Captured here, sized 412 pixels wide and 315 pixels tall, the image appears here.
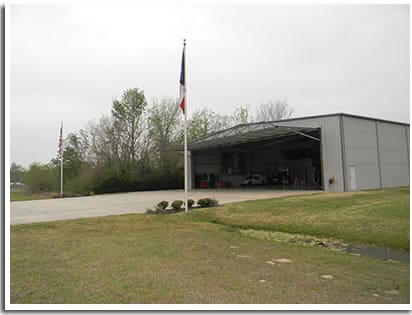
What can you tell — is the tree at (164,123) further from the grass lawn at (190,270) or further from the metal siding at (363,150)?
the grass lawn at (190,270)

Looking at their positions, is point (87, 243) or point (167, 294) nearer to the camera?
point (167, 294)

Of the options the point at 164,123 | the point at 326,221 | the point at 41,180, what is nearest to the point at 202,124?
the point at 164,123

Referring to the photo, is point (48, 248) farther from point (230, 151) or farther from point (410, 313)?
point (230, 151)

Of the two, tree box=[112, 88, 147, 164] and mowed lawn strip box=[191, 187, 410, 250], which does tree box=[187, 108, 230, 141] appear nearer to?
tree box=[112, 88, 147, 164]

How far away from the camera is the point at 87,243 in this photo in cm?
821

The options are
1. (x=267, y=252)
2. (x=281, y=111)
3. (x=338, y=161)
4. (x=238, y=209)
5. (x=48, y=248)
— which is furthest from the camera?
(x=281, y=111)

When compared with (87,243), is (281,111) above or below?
above

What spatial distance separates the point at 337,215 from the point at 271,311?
344 inches

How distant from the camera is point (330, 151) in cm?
2575

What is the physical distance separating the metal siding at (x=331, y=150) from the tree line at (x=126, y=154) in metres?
17.9

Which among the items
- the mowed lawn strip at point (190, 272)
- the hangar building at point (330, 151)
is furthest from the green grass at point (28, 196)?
the mowed lawn strip at point (190, 272)

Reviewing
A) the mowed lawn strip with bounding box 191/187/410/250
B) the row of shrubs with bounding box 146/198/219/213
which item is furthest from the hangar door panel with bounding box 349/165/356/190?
the row of shrubs with bounding box 146/198/219/213

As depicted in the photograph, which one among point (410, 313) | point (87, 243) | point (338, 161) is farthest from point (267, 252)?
point (338, 161)

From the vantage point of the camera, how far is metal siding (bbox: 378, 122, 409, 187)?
93.7 ft
